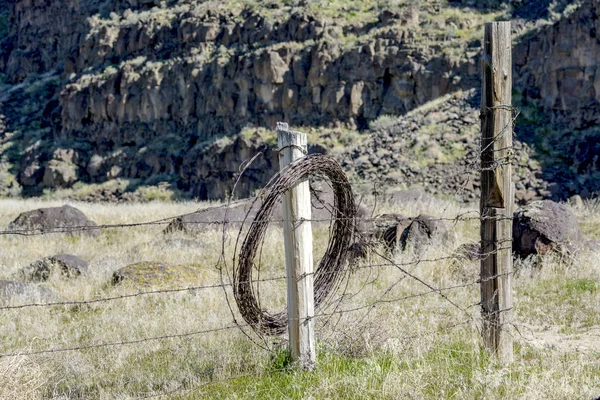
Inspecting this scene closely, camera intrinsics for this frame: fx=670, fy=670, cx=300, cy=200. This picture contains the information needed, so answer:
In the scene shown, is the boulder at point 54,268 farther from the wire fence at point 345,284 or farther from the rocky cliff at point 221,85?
the rocky cliff at point 221,85

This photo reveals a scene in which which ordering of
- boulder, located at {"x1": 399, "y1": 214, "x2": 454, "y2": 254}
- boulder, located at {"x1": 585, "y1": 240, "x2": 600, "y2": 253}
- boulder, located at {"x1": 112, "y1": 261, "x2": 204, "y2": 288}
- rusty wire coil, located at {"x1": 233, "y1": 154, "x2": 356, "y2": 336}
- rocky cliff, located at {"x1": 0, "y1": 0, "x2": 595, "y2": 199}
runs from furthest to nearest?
rocky cliff, located at {"x1": 0, "y1": 0, "x2": 595, "y2": 199}, boulder, located at {"x1": 399, "y1": 214, "x2": 454, "y2": 254}, boulder, located at {"x1": 585, "y1": 240, "x2": 600, "y2": 253}, boulder, located at {"x1": 112, "y1": 261, "x2": 204, "y2": 288}, rusty wire coil, located at {"x1": 233, "y1": 154, "x2": 356, "y2": 336}

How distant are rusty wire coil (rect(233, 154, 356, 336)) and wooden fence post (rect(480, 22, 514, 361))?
112 cm

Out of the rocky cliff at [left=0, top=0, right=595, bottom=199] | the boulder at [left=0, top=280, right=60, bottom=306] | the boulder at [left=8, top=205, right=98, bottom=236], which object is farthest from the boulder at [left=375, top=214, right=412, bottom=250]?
the rocky cliff at [left=0, top=0, right=595, bottom=199]

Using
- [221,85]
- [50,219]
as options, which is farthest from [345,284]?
[221,85]

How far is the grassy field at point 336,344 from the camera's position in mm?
4688

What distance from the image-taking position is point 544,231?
30.9 ft

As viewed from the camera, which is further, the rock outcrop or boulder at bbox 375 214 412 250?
the rock outcrop

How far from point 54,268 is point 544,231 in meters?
7.23

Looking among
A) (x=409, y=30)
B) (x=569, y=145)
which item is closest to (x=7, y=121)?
(x=409, y=30)

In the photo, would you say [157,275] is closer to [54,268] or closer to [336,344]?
[54,268]

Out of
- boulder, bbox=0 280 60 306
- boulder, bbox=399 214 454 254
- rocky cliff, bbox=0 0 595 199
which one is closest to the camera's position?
boulder, bbox=0 280 60 306

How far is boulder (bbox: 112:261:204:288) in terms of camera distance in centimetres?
913

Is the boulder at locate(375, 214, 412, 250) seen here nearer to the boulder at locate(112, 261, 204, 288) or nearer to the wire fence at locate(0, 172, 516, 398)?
the wire fence at locate(0, 172, 516, 398)

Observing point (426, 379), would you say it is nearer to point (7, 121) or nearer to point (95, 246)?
point (95, 246)
